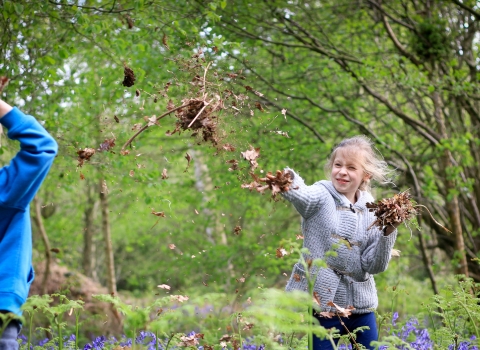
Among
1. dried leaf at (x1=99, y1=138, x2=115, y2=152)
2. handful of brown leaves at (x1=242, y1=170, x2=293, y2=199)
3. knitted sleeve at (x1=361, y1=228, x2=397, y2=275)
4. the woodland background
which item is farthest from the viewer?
the woodland background

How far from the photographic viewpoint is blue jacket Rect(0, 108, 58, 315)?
2.38 m

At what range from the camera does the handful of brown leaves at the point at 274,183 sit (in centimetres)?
298

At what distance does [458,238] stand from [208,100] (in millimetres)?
4917

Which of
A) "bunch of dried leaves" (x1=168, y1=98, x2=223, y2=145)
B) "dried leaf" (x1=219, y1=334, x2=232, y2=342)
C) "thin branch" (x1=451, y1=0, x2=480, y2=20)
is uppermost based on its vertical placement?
"thin branch" (x1=451, y1=0, x2=480, y2=20)

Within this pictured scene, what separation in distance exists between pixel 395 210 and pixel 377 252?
40cm

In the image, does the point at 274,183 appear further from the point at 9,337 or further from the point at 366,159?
the point at 9,337

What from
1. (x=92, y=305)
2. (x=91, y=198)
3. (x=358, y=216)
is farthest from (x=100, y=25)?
(x=91, y=198)

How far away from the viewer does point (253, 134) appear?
7316 millimetres

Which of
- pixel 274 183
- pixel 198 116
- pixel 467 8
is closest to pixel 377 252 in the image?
pixel 274 183

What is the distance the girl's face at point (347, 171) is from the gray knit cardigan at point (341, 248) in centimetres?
5

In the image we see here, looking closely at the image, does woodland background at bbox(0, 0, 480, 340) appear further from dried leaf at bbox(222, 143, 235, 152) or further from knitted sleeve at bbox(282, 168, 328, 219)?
knitted sleeve at bbox(282, 168, 328, 219)

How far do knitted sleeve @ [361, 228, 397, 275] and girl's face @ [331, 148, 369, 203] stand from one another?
30 cm

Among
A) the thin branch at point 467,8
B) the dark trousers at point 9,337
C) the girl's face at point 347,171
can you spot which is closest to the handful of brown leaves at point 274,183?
the girl's face at point 347,171

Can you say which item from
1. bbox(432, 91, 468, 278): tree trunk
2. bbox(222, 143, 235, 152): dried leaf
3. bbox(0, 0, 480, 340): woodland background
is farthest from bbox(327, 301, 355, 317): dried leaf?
bbox(432, 91, 468, 278): tree trunk
